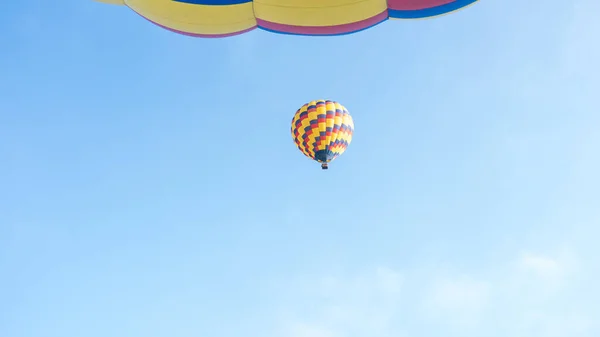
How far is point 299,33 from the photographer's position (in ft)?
19.0

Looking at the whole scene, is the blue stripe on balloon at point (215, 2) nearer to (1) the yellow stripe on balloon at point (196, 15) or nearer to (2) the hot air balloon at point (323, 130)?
(1) the yellow stripe on balloon at point (196, 15)

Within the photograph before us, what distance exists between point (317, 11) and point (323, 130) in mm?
9755

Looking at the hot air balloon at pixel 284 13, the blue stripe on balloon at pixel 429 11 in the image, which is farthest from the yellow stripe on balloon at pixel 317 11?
the blue stripe on balloon at pixel 429 11

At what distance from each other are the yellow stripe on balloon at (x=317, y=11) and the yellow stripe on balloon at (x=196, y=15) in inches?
7.9

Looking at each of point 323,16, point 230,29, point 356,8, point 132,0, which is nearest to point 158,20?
point 132,0

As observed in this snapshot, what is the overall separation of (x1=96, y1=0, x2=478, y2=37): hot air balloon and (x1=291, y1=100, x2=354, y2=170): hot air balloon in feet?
30.5

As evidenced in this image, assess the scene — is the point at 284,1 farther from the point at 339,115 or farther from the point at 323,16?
the point at 339,115

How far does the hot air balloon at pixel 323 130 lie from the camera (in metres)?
15.2

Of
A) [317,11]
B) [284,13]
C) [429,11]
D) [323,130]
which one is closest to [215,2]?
[284,13]

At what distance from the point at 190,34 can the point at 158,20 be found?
0.43 m

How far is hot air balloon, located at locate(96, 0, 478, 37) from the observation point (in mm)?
5402

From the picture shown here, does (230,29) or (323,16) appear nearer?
(323,16)

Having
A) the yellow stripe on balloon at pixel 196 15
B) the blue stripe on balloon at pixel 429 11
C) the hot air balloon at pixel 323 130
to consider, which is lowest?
the yellow stripe on balloon at pixel 196 15

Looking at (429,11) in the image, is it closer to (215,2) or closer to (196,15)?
Result: (215,2)
